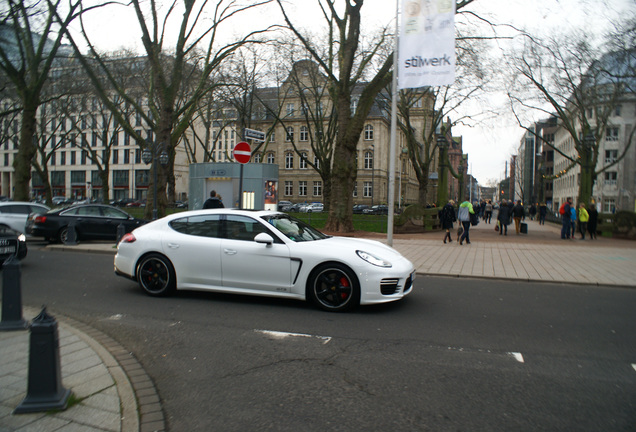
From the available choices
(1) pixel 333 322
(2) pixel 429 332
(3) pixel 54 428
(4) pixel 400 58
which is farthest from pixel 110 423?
(4) pixel 400 58

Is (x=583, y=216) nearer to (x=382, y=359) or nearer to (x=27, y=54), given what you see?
(x=382, y=359)

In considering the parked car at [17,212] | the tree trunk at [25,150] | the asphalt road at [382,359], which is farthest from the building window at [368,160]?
the asphalt road at [382,359]

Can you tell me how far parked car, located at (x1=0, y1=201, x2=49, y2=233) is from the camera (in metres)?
15.9

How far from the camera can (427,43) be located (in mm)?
10969

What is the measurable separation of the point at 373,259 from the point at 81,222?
42.5 feet

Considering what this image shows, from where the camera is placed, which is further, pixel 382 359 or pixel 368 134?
pixel 368 134

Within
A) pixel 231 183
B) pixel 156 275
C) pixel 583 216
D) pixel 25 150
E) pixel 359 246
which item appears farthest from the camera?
pixel 231 183

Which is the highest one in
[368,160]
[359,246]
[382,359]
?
[368,160]

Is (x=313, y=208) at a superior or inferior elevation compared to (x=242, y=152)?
Result: inferior

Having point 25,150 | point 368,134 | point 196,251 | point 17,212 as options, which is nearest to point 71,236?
point 17,212

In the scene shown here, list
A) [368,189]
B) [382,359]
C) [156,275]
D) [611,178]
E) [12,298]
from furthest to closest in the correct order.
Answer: [368,189], [611,178], [156,275], [12,298], [382,359]

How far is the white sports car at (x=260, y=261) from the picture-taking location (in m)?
6.31

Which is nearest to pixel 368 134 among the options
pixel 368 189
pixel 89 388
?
pixel 368 189

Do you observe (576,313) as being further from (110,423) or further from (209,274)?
(110,423)
